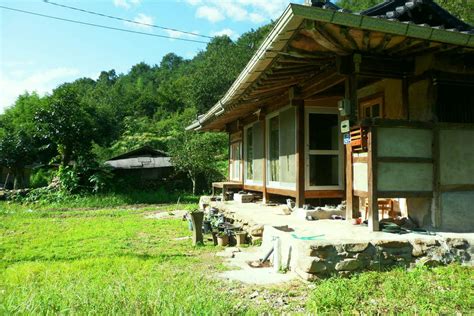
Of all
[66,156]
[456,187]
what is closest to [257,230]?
[456,187]

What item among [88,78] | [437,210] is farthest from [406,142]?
[88,78]

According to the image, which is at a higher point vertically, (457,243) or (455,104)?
(455,104)

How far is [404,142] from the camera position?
16.7 ft

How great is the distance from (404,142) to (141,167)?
19652mm

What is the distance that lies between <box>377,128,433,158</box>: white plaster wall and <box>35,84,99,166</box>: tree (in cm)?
1811

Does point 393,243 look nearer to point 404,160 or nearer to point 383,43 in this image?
point 404,160

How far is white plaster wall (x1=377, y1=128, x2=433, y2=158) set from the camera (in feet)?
16.4

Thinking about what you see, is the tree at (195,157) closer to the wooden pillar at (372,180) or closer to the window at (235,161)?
the window at (235,161)

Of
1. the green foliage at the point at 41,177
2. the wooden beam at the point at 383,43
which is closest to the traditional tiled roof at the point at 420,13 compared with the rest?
the wooden beam at the point at 383,43

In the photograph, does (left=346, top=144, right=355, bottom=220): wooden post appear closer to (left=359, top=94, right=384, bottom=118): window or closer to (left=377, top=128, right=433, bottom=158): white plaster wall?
(left=377, top=128, right=433, bottom=158): white plaster wall

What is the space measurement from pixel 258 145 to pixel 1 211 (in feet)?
34.1

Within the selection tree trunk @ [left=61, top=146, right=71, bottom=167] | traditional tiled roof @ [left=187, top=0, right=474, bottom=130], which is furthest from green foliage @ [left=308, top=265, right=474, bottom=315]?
tree trunk @ [left=61, top=146, right=71, bottom=167]

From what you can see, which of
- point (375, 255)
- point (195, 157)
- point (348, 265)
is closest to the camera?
point (348, 265)

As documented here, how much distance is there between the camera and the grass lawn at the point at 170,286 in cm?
285
